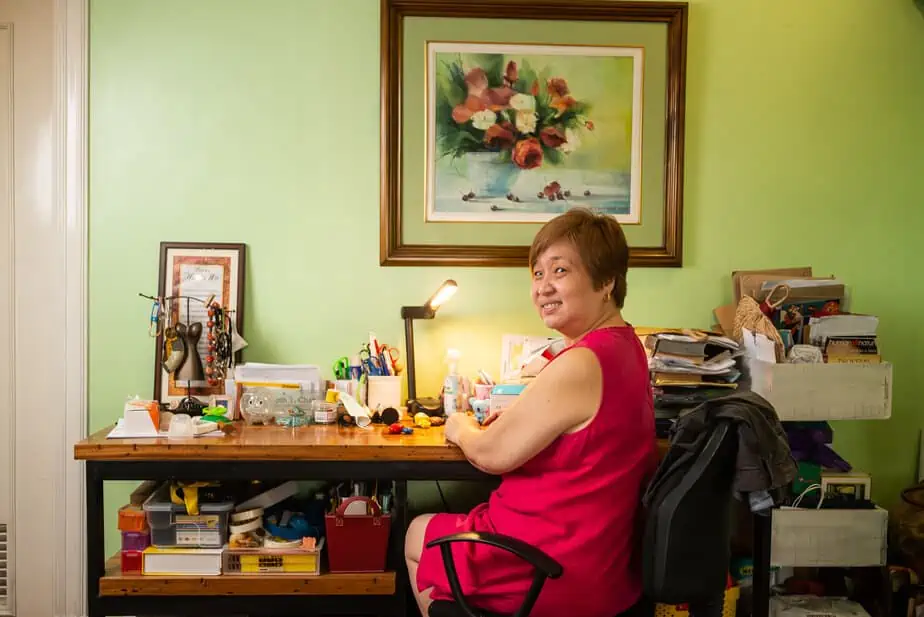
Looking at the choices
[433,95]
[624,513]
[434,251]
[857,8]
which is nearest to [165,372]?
[434,251]

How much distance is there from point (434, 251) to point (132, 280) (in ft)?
3.65

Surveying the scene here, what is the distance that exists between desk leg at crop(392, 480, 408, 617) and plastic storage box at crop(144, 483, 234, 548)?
0.54 m

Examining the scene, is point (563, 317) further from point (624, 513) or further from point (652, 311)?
point (652, 311)

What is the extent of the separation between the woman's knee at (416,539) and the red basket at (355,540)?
4.6 inches

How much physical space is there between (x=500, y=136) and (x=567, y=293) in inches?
38.7

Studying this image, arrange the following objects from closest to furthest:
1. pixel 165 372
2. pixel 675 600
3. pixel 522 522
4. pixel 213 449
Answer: pixel 675 600 < pixel 522 522 < pixel 213 449 < pixel 165 372

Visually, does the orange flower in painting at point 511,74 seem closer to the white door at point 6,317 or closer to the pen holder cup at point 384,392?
the pen holder cup at point 384,392

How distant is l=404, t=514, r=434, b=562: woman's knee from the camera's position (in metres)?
2.00

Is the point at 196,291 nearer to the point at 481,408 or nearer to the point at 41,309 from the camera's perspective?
the point at 41,309

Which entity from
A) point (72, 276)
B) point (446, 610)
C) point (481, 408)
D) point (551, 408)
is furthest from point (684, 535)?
point (72, 276)

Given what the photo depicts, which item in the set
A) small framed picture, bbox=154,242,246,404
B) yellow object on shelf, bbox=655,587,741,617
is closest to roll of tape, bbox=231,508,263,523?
small framed picture, bbox=154,242,246,404

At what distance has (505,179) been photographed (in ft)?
8.57

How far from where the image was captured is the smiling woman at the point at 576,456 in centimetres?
167

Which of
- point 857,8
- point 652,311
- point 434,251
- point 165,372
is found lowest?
point 165,372
